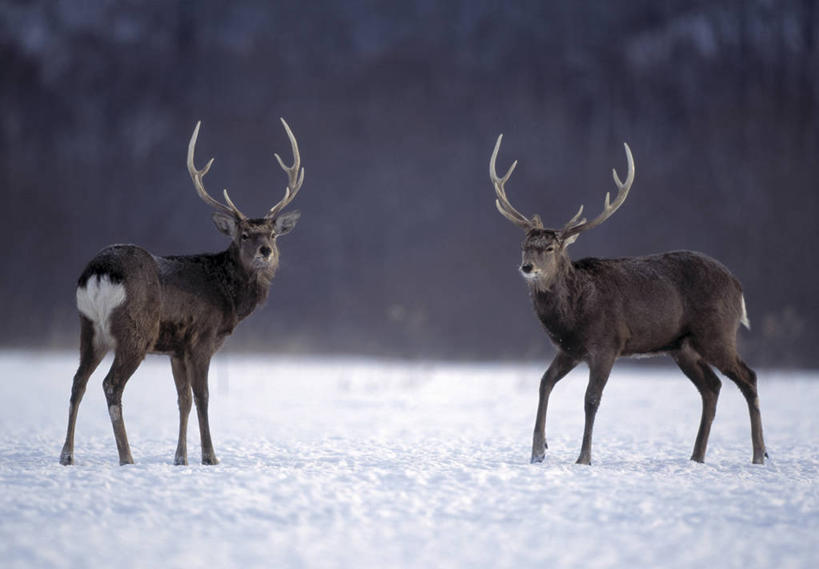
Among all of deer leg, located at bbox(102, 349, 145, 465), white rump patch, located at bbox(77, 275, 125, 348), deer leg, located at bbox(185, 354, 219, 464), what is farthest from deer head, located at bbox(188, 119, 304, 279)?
deer leg, located at bbox(102, 349, 145, 465)

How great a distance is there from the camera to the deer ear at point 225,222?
8.76 m

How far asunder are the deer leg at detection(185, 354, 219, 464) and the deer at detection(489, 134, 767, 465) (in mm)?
2949

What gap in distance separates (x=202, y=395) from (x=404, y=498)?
2.56 meters

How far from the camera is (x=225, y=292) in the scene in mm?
8500

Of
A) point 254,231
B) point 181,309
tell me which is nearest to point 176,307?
point 181,309

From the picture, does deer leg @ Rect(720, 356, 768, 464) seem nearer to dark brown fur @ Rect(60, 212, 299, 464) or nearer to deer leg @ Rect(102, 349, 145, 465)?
dark brown fur @ Rect(60, 212, 299, 464)

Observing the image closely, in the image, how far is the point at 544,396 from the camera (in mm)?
8516

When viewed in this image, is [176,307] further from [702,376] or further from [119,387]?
[702,376]

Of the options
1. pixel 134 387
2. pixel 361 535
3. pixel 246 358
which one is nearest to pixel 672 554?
pixel 361 535

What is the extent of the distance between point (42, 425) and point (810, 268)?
2520 inches

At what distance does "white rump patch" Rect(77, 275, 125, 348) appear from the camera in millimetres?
7590

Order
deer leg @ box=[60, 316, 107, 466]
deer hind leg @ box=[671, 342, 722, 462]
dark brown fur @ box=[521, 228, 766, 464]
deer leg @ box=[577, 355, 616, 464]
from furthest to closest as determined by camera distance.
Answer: deer hind leg @ box=[671, 342, 722, 462] → dark brown fur @ box=[521, 228, 766, 464] → deer leg @ box=[577, 355, 616, 464] → deer leg @ box=[60, 316, 107, 466]

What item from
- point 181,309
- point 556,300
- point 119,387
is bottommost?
point 119,387

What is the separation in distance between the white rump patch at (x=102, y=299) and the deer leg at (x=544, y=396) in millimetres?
3843
